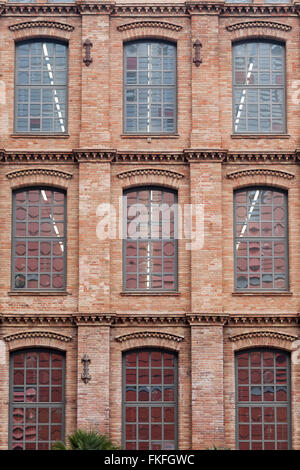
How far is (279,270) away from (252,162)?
3.09 m

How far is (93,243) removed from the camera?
97.9ft

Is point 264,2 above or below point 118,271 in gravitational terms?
above

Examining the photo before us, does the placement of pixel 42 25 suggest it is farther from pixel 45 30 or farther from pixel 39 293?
pixel 39 293

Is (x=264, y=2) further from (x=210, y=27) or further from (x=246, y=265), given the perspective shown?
(x=246, y=265)

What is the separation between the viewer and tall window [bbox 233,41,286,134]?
102 feet

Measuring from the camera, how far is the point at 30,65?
103 ft

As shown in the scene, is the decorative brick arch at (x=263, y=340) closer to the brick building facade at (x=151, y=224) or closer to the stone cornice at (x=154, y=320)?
the brick building facade at (x=151, y=224)

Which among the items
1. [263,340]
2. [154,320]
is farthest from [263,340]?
[154,320]

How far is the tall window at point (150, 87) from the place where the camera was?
101 ft

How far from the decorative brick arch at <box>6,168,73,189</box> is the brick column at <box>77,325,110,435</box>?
4079 mm

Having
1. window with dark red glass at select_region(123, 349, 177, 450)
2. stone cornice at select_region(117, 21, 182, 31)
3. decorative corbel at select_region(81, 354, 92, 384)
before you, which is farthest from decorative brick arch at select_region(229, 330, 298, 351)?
stone cornice at select_region(117, 21, 182, 31)
